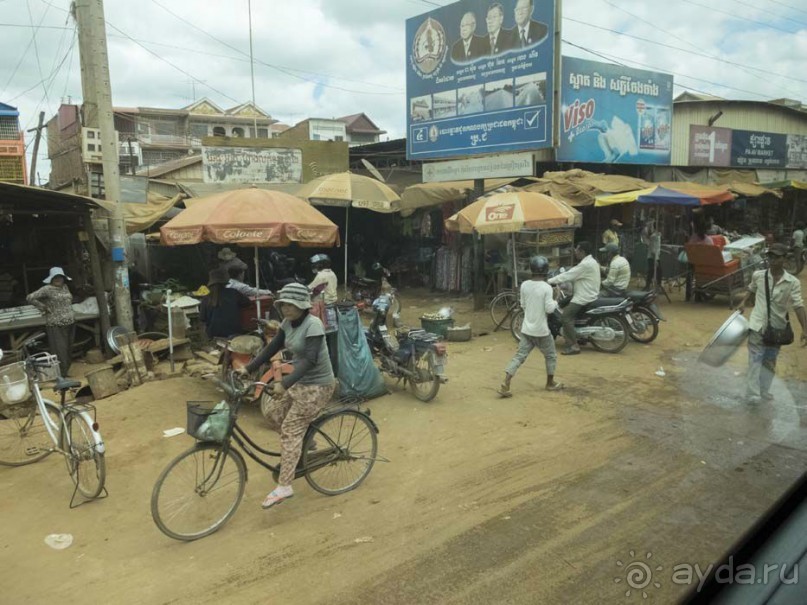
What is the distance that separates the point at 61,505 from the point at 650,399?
6096mm

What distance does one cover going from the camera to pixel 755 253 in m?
12.6

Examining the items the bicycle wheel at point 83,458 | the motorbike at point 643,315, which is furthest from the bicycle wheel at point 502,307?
the bicycle wheel at point 83,458

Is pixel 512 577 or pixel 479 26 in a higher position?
pixel 479 26

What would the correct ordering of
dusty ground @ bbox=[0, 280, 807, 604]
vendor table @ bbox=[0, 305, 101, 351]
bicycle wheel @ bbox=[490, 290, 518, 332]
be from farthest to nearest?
1. bicycle wheel @ bbox=[490, 290, 518, 332]
2. vendor table @ bbox=[0, 305, 101, 351]
3. dusty ground @ bbox=[0, 280, 807, 604]

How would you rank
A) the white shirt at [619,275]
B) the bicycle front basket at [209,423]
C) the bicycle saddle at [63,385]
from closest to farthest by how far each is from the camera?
the bicycle front basket at [209,423] → the bicycle saddle at [63,385] → the white shirt at [619,275]

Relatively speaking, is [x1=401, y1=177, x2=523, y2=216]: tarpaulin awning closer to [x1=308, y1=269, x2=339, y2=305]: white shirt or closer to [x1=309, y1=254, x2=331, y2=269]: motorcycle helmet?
[x1=308, y1=269, x2=339, y2=305]: white shirt

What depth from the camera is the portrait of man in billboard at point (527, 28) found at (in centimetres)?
1162

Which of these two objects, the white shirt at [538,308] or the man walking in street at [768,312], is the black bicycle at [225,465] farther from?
the man walking in street at [768,312]

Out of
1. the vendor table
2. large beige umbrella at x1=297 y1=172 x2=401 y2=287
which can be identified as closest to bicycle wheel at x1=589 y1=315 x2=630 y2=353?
large beige umbrella at x1=297 y1=172 x2=401 y2=287

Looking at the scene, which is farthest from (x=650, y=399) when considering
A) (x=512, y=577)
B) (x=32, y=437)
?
(x=32, y=437)

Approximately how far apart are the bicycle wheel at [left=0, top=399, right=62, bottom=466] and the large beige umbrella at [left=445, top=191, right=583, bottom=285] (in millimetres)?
7632

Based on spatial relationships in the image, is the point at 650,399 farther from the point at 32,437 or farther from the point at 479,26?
the point at 479,26

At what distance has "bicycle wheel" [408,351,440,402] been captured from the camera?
22.7 feet

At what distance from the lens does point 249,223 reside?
7.23 m
